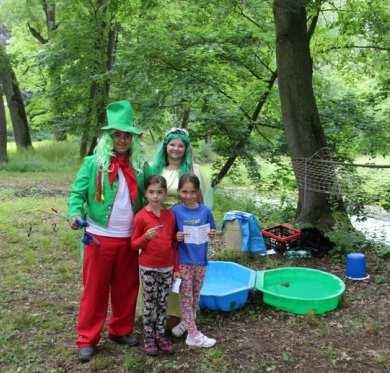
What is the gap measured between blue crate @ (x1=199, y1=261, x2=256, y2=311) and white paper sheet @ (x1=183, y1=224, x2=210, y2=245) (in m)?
0.80

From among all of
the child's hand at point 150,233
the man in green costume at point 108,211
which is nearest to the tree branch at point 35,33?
the man in green costume at point 108,211

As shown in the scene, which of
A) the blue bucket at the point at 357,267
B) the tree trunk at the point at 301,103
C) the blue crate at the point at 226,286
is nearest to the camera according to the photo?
the blue crate at the point at 226,286

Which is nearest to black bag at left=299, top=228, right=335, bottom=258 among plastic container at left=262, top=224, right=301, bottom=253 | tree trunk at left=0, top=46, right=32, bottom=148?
plastic container at left=262, top=224, right=301, bottom=253

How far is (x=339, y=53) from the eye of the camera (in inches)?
410

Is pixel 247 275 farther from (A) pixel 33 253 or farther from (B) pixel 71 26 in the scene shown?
(B) pixel 71 26

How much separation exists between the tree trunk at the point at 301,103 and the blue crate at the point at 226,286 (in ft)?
5.79

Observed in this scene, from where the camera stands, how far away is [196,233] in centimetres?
336

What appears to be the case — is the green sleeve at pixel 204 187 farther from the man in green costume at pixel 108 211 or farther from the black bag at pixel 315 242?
the black bag at pixel 315 242

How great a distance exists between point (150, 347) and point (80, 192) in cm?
115

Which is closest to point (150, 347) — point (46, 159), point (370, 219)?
point (370, 219)

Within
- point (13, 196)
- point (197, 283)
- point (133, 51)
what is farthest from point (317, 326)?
point (13, 196)

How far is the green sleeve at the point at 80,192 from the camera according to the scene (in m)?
3.18

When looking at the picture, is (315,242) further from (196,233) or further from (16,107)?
(16,107)

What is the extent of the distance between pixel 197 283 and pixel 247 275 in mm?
1248
